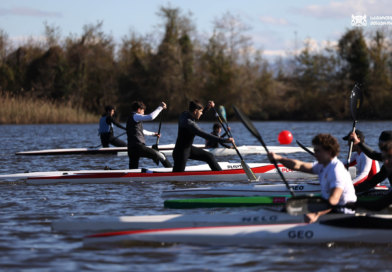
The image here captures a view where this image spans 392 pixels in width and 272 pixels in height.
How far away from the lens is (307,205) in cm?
550

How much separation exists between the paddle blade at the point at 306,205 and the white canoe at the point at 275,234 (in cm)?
14

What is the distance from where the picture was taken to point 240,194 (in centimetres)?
796

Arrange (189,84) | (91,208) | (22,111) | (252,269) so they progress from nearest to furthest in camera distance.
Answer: (252,269)
(91,208)
(22,111)
(189,84)

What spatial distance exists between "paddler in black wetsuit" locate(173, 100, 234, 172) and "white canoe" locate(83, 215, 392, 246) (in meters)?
3.09

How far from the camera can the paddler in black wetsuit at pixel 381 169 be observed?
5.59 meters

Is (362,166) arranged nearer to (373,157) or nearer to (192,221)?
(373,157)

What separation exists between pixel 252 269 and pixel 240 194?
122 inches

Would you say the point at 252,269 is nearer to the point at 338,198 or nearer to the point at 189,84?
the point at 338,198

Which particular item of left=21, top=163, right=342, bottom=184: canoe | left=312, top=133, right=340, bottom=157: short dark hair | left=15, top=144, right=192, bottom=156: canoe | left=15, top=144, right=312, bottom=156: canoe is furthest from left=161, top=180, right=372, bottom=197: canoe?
left=15, top=144, right=192, bottom=156: canoe

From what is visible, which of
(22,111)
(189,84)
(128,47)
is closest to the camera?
(22,111)

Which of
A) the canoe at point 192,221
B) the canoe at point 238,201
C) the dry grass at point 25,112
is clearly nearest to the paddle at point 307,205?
the canoe at point 192,221

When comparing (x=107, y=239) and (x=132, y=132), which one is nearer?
A: (x=107, y=239)

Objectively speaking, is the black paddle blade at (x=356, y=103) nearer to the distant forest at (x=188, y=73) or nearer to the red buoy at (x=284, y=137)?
the red buoy at (x=284, y=137)

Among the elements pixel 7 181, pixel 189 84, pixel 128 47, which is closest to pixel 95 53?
pixel 128 47
